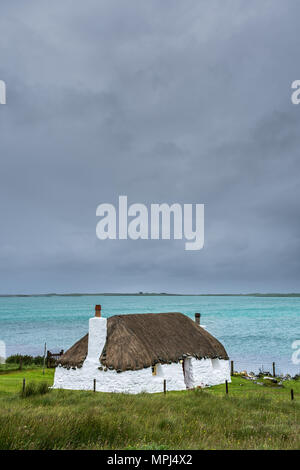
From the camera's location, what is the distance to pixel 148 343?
2459cm

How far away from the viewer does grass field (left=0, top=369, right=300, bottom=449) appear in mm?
8734

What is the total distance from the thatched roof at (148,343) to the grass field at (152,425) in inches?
238

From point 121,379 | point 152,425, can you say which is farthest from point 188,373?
point 152,425

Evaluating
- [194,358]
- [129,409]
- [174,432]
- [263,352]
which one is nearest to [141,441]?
[174,432]

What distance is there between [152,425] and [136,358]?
11706 millimetres

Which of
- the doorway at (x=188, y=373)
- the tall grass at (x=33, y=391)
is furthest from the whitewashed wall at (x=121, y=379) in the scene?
the tall grass at (x=33, y=391)

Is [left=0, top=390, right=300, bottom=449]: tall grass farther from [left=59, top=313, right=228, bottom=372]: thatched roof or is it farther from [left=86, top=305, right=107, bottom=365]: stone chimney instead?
[left=86, top=305, right=107, bottom=365]: stone chimney

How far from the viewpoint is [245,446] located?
365 inches

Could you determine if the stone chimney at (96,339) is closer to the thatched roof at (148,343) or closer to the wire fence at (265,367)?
the thatched roof at (148,343)

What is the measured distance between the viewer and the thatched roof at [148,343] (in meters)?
22.7

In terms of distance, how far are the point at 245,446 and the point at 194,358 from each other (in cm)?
1784

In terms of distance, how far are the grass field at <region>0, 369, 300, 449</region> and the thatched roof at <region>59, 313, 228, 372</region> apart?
19.8 feet
